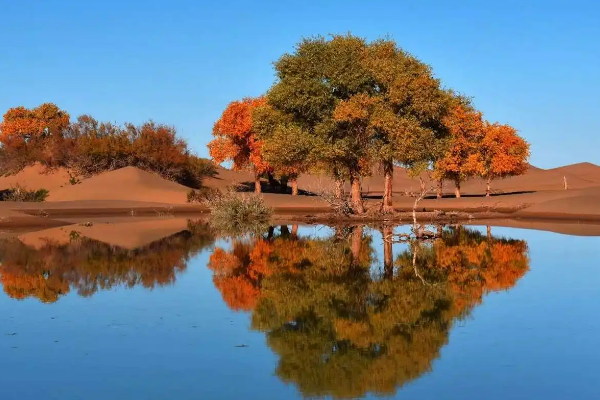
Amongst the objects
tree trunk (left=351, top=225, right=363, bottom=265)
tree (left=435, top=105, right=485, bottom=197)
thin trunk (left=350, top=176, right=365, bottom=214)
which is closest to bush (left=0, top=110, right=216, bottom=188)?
tree (left=435, top=105, right=485, bottom=197)

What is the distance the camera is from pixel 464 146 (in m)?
56.6

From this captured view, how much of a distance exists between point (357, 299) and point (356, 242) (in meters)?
12.2

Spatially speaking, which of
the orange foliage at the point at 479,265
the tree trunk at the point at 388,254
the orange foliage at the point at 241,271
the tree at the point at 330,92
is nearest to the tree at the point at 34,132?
the tree at the point at 330,92

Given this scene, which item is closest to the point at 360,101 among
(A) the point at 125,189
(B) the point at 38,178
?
(A) the point at 125,189

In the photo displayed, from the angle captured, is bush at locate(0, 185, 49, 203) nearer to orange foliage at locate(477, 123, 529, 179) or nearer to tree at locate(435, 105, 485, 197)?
tree at locate(435, 105, 485, 197)

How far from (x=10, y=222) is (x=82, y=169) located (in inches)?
1286

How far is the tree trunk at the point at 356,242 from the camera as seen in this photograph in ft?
68.8

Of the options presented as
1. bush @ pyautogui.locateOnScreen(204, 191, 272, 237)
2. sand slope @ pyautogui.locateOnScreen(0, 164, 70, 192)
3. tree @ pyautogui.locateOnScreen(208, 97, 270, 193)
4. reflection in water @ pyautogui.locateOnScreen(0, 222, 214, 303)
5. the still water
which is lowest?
the still water

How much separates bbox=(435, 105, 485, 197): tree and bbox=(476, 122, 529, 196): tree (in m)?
0.58

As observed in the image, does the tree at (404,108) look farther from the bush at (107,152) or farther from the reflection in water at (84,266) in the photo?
the bush at (107,152)

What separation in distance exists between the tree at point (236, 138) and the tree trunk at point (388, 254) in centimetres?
3053

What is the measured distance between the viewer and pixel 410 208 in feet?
156

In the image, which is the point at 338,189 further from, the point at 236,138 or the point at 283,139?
the point at 236,138

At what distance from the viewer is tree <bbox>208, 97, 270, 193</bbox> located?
199ft
